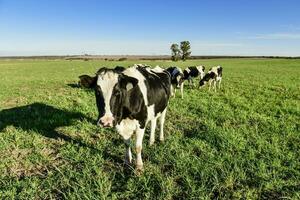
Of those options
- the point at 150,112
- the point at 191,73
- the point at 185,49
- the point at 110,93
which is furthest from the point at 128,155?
the point at 185,49

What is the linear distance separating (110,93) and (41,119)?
5.53 m

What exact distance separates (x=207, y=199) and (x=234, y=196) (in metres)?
0.47

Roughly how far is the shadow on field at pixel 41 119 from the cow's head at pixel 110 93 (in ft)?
8.36

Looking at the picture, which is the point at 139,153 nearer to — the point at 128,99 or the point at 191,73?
the point at 128,99

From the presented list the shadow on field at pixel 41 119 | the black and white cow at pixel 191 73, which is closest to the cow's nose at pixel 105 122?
the shadow on field at pixel 41 119

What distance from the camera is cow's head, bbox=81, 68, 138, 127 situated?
17.9 feet

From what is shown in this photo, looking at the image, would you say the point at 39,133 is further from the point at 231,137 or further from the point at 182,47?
the point at 182,47

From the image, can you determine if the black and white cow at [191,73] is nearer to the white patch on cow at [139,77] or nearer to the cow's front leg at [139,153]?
the white patch on cow at [139,77]

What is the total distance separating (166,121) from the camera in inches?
400

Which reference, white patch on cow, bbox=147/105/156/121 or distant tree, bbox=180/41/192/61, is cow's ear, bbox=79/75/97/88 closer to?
white patch on cow, bbox=147/105/156/121

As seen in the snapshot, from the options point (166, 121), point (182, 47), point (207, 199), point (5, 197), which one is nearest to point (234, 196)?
point (207, 199)

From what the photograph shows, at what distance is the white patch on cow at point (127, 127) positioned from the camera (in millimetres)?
→ 6281

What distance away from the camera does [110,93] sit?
5586mm

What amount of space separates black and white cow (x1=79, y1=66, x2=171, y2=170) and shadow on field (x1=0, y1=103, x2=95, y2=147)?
2020 mm
